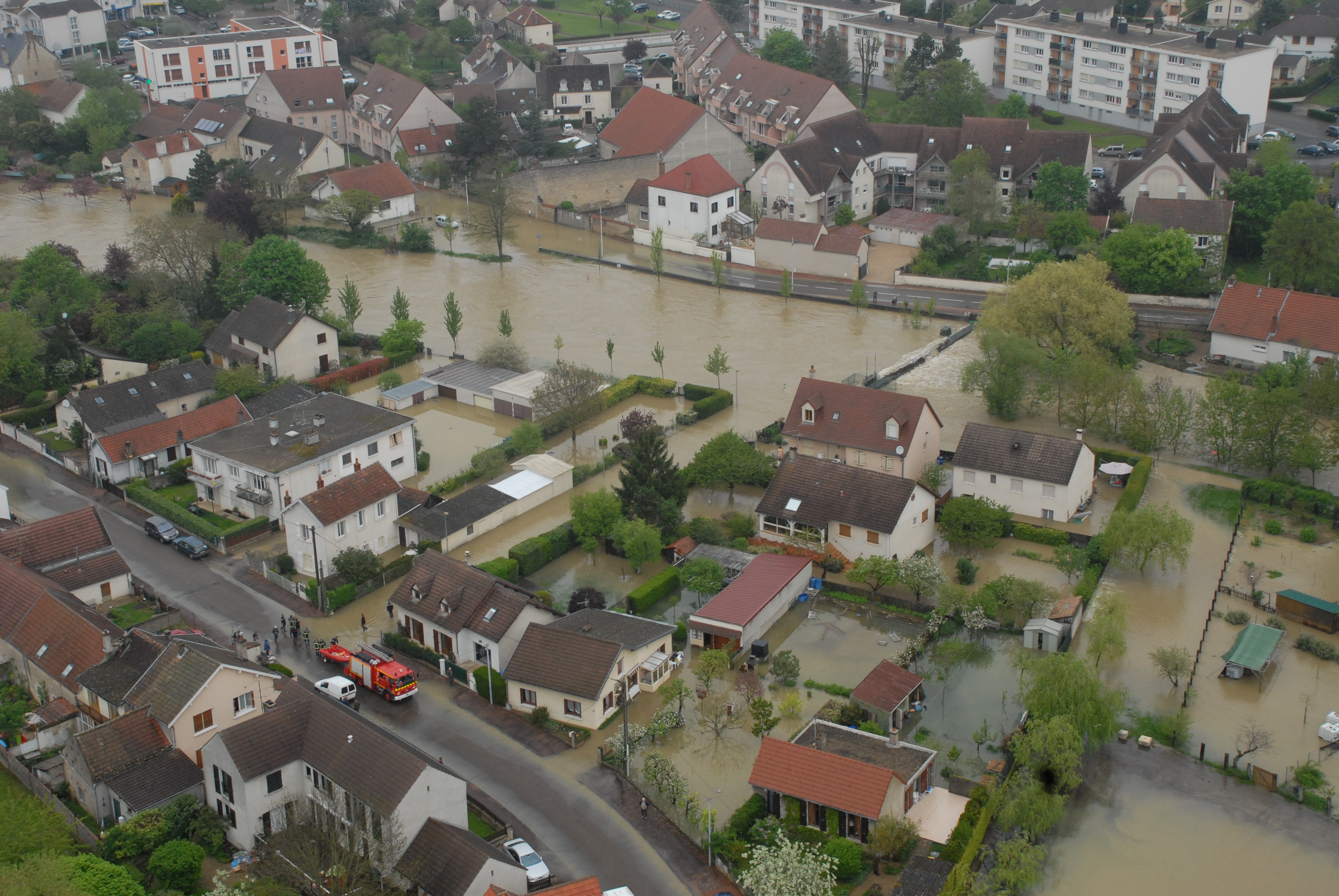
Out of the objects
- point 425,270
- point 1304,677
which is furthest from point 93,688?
point 425,270

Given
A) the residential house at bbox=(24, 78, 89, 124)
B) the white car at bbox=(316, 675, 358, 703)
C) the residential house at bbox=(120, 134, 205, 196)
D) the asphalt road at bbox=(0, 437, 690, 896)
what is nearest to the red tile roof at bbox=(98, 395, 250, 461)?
the asphalt road at bbox=(0, 437, 690, 896)

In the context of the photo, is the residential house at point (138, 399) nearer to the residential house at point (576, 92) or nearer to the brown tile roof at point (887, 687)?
the brown tile roof at point (887, 687)

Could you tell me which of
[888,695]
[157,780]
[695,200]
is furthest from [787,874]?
[695,200]

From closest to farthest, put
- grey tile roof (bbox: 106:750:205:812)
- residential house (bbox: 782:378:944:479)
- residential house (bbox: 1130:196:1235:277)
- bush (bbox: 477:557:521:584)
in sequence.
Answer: grey tile roof (bbox: 106:750:205:812) < bush (bbox: 477:557:521:584) < residential house (bbox: 782:378:944:479) < residential house (bbox: 1130:196:1235:277)

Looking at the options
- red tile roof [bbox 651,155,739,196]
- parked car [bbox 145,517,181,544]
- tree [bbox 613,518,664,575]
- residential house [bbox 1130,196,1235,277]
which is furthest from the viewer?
red tile roof [bbox 651,155,739,196]

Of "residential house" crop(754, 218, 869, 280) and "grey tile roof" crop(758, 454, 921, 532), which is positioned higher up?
"residential house" crop(754, 218, 869, 280)

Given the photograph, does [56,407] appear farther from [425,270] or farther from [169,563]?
[425,270]

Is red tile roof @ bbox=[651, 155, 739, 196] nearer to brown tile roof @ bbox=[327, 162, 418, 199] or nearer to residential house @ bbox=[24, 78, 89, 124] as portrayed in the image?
brown tile roof @ bbox=[327, 162, 418, 199]

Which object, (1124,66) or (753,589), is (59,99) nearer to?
(1124,66)
